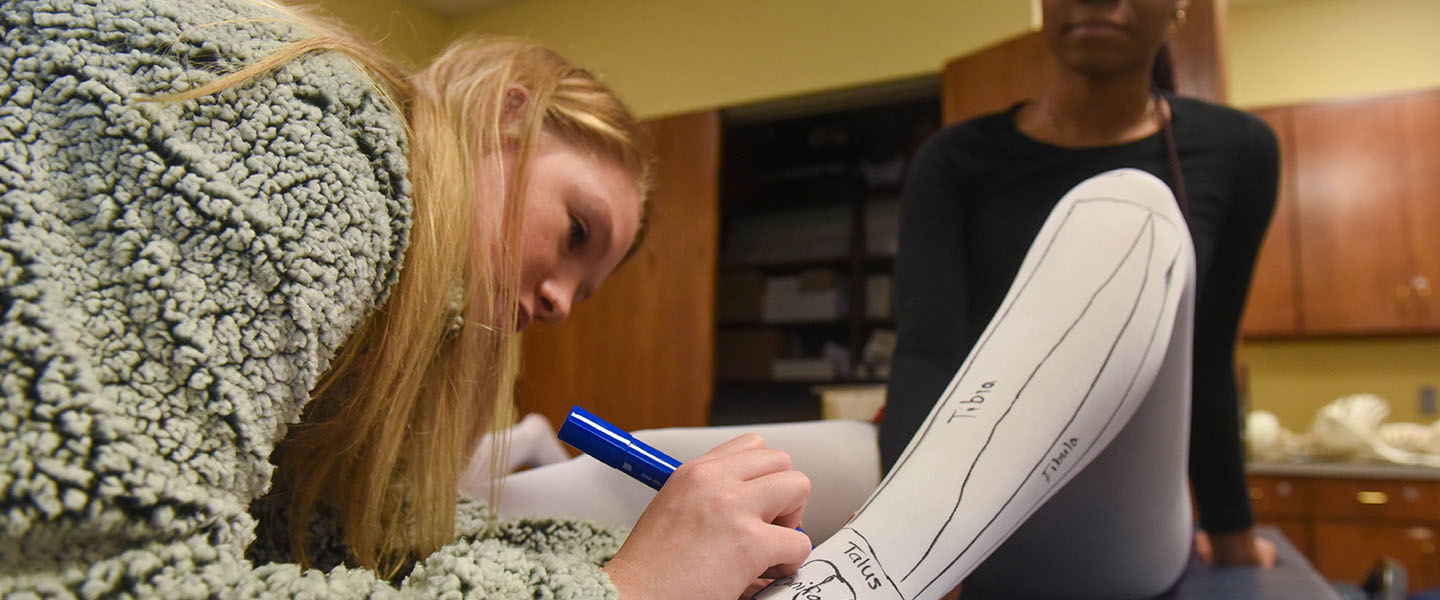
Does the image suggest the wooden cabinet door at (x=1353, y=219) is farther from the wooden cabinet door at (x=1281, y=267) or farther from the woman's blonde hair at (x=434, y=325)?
the woman's blonde hair at (x=434, y=325)

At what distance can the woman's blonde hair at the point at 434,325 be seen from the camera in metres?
0.34

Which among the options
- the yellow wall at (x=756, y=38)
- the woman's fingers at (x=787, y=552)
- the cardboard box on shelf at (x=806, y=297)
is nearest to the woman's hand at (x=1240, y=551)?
the woman's fingers at (x=787, y=552)

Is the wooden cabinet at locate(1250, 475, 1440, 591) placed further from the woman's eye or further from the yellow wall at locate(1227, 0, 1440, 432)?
the woman's eye

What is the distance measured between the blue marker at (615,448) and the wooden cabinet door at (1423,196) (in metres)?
2.33

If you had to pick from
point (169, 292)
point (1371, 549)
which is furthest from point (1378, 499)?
point (169, 292)

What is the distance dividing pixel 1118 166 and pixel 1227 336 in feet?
0.56

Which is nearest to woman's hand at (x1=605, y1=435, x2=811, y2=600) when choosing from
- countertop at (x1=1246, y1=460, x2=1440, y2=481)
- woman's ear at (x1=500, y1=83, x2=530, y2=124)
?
woman's ear at (x1=500, y1=83, x2=530, y2=124)

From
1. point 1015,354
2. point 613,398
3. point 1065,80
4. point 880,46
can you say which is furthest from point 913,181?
point 613,398

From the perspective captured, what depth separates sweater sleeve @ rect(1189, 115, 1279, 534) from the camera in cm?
68

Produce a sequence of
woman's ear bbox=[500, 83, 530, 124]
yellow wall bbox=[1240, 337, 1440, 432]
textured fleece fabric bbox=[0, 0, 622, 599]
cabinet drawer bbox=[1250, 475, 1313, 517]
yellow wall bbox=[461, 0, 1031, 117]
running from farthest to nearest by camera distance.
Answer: yellow wall bbox=[1240, 337, 1440, 432], cabinet drawer bbox=[1250, 475, 1313, 517], yellow wall bbox=[461, 0, 1031, 117], woman's ear bbox=[500, 83, 530, 124], textured fleece fabric bbox=[0, 0, 622, 599]

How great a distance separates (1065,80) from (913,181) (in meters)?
0.15

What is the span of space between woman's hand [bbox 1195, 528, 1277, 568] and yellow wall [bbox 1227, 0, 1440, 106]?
6.43ft

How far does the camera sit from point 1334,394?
2.18 meters

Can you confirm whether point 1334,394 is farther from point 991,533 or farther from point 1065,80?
point 991,533
